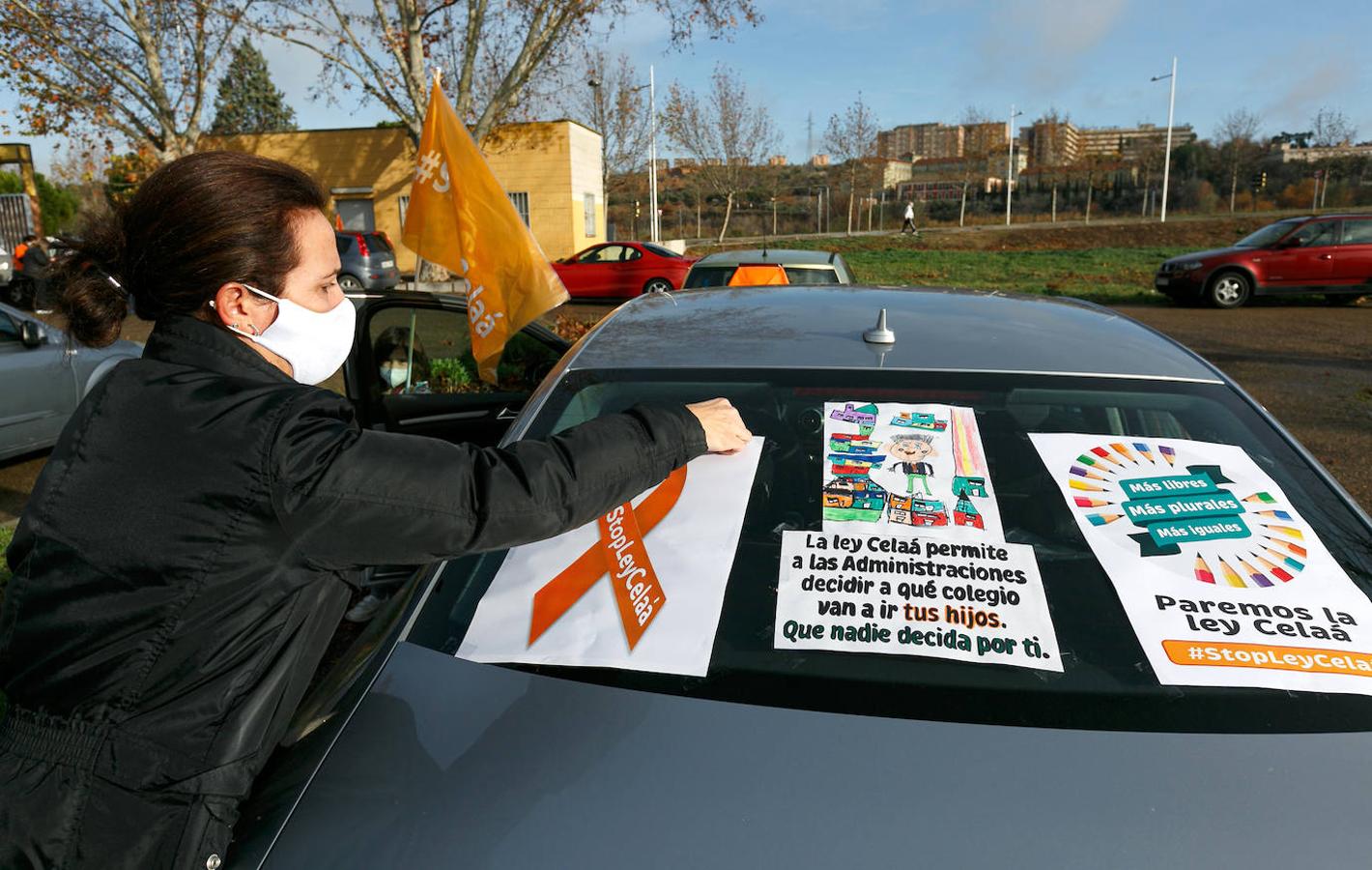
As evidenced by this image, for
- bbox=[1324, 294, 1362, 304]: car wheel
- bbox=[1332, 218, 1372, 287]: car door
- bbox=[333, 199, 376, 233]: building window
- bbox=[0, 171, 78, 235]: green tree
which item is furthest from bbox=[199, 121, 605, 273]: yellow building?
bbox=[1332, 218, 1372, 287]: car door

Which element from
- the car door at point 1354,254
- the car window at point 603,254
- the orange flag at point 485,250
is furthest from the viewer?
the car window at point 603,254

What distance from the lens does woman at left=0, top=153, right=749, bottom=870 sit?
1327 millimetres

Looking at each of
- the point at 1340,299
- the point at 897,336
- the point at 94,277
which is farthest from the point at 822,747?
the point at 1340,299

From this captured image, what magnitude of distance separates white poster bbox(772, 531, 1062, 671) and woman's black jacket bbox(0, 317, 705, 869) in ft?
1.77

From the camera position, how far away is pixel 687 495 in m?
1.87

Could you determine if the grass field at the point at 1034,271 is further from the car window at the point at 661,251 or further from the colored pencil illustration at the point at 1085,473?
the colored pencil illustration at the point at 1085,473

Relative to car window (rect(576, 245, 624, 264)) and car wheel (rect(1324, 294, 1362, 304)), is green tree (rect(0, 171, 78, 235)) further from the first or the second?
car wheel (rect(1324, 294, 1362, 304))

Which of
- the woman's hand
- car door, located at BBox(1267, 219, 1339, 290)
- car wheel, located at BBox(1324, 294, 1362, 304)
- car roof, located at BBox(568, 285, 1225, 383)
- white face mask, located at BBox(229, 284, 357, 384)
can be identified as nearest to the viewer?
white face mask, located at BBox(229, 284, 357, 384)

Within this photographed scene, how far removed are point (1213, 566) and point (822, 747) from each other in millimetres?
785

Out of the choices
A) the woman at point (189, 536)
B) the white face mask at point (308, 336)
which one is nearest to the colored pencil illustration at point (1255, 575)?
the woman at point (189, 536)

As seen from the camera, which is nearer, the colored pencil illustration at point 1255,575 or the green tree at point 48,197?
the colored pencil illustration at point 1255,575

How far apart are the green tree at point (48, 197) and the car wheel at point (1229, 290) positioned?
1554 inches

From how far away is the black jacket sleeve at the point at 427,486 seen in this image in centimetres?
133

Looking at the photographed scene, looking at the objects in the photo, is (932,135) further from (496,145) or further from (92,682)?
(92,682)
